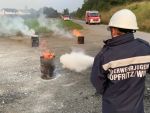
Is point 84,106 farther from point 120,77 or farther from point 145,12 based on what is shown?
point 145,12

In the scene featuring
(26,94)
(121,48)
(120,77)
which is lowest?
(26,94)

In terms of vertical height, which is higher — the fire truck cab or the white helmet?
the white helmet

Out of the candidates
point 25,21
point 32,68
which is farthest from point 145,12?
point 32,68

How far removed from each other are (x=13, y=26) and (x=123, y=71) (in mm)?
26835

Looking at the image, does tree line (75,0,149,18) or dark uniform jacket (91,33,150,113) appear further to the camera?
tree line (75,0,149,18)

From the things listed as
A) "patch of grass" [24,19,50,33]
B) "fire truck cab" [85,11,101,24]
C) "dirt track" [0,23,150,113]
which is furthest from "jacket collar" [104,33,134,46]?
"fire truck cab" [85,11,101,24]

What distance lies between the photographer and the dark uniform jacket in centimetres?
353

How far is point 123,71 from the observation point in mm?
3562

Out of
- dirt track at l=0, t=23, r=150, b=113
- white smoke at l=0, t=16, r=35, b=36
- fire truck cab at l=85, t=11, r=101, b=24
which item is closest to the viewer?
dirt track at l=0, t=23, r=150, b=113

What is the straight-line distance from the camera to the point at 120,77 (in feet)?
11.6

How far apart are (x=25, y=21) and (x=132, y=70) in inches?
1161

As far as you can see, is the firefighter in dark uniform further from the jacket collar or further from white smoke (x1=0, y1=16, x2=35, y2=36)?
white smoke (x1=0, y1=16, x2=35, y2=36)

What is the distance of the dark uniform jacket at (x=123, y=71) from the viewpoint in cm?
353

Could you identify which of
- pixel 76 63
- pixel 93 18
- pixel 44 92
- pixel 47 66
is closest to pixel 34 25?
pixel 93 18
